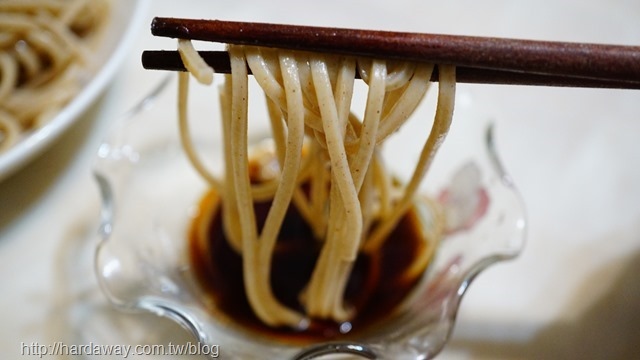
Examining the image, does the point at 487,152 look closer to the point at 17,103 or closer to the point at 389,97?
the point at 389,97

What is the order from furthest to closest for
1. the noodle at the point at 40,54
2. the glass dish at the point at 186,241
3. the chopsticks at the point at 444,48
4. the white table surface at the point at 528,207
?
the noodle at the point at 40,54 < the white table surface at the point at 528,207 < the glass dish at the point at 186,241 < the chopsticks at the point at 444,48

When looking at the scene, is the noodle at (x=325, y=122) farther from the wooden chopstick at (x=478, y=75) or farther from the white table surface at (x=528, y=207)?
the white table surface at (x=528, y=207)

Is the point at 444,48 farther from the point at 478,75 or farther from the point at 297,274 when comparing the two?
the point at 297,274

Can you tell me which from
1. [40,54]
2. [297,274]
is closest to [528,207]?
[297,274]

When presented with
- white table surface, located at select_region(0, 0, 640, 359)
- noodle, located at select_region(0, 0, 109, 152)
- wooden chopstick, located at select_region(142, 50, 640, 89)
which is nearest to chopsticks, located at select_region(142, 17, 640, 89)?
wooden chopstick, located at select_region(142, 50, 640, 89)

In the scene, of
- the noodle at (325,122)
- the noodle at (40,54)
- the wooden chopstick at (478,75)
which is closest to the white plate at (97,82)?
the noodle at (40,54)

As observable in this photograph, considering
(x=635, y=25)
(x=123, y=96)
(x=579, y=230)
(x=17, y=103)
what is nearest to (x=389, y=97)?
(x=579, y=230)
